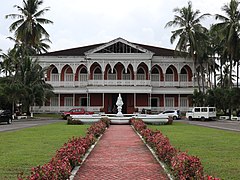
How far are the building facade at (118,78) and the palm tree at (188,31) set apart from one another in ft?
11.1

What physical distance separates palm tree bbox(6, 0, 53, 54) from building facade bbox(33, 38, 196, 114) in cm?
461

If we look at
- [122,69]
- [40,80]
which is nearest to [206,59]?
[122,69]

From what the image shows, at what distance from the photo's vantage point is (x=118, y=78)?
48562 millimetres

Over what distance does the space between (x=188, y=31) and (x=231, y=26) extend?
610 centimetres

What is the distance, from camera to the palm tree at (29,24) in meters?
43.0

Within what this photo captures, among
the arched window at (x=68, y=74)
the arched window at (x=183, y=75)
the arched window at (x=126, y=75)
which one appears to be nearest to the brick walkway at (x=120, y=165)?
the arched window at (x=126, y=75)

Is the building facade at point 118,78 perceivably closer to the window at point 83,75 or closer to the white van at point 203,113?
the window at point 83,75

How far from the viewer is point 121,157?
11031mm

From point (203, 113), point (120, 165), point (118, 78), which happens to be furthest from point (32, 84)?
point (120, 165)

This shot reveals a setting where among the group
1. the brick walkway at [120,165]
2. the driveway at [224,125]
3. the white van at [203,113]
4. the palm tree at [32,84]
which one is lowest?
the brick walkway at [120,165]

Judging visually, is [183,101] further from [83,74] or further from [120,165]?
[120,165]

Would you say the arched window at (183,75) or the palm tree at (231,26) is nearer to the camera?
the palm tree at (231,26)

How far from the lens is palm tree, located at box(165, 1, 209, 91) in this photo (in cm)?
4400

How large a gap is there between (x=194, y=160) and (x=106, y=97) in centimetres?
4059
